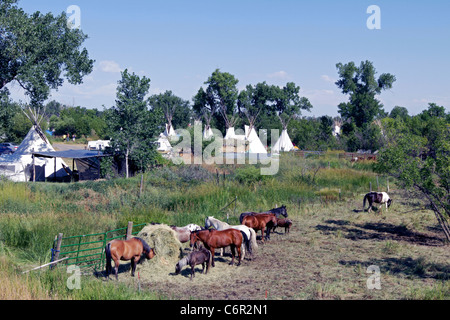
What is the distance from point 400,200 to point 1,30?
77.8 ft

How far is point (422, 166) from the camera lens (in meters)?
12.6

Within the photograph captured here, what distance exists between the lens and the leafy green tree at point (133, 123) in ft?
77.8

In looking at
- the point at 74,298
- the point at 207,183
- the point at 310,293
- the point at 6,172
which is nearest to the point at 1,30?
the point at 6,172

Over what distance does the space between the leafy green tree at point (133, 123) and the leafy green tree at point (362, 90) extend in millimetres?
31284

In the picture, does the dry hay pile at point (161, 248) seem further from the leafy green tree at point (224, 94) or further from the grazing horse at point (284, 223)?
the leafy green tree at point (224, 94)

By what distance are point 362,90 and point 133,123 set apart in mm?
34512

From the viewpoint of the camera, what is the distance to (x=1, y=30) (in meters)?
22.8

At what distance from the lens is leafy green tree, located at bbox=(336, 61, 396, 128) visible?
48000 mm

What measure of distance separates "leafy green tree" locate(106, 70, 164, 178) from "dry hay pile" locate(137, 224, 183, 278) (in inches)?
548

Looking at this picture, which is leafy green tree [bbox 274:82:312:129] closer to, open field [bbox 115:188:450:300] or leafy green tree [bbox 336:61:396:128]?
leafy green tree [bbox 336:61:396:128]
